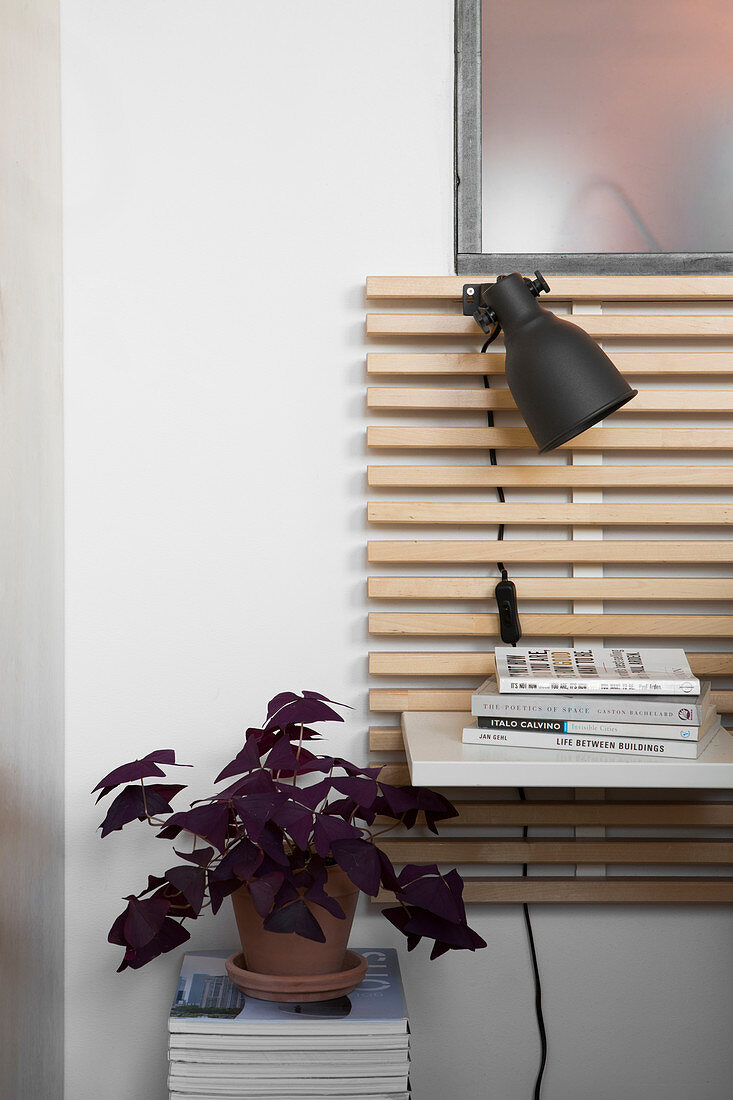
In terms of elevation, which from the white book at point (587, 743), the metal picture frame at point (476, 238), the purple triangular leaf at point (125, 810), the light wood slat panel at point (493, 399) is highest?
the metal picture frame at point (476, 238)

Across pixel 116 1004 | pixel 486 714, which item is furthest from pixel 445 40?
pixel 116 1004

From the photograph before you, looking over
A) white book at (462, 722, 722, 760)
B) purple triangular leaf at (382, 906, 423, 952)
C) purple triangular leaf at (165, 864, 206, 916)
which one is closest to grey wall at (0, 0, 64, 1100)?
purple triangular leaf at (165, 864, 206, 916)

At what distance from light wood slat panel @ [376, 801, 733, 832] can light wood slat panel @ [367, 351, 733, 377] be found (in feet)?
2.61

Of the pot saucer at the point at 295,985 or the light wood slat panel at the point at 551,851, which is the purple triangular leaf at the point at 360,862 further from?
the light wood slat panel at the point at 551,851

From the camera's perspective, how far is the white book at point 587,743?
148 centimetres

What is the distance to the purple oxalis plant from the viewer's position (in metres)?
1.41

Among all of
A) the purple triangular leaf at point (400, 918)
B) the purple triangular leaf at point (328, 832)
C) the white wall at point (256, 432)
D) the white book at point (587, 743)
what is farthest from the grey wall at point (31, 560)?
the white book at point (587, 743)

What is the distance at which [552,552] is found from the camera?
1.79 metres

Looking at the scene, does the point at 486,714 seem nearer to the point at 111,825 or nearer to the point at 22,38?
the point at 111,825

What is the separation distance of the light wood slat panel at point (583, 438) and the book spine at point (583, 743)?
0.55 metres

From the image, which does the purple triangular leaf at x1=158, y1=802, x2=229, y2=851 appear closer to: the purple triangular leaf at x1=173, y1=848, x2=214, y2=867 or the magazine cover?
the purple triangular leaf at x1=173, y1=848, x2=214, y2=867

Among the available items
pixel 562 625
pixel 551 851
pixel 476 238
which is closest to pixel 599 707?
pixel 562 625

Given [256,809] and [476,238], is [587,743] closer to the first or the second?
[256,809]

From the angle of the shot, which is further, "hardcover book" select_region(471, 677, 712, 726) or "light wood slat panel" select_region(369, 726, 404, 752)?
→ "light wood slat panel" select_region(369, 726, 404, 752)
